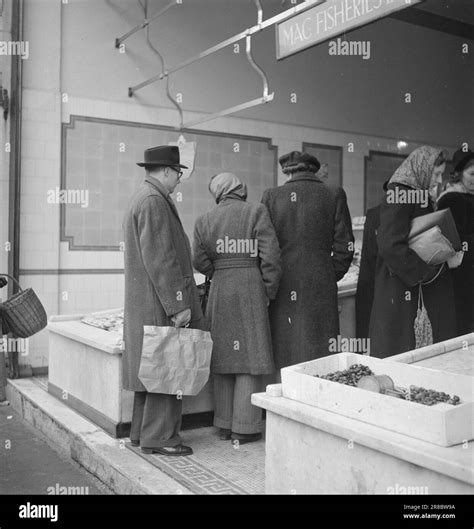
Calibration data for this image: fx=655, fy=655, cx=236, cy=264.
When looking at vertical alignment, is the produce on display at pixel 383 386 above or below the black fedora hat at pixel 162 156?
below

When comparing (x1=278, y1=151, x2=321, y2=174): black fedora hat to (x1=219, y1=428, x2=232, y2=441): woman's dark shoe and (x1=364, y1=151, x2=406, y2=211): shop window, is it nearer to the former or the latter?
(x1=219, y1=428, x2=232, y2=441): woman's dark shoe

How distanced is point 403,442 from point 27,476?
2.88 metres

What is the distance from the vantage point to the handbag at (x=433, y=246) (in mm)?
3865

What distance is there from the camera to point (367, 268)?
A: 15.9ft

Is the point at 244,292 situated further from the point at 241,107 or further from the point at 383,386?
the point at 241,107

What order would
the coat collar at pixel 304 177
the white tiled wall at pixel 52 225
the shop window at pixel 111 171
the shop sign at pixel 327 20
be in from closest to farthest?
the shop sign at pixel 327 20, the coat collar at pixel 304 177, the white tiled wall at pixel 52 225, the shop window at pixel 111 171

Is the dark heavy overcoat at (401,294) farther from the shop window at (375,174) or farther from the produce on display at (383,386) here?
the shop window at (375,174)

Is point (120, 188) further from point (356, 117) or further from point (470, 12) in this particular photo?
point (470, 12)

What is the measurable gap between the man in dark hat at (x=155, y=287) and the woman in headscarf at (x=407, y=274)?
3.90 ft

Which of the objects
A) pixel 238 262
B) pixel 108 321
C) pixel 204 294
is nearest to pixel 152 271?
pixel 238 262

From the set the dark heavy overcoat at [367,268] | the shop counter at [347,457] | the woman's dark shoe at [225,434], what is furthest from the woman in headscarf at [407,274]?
the woman's dark shoe at [225,434]
